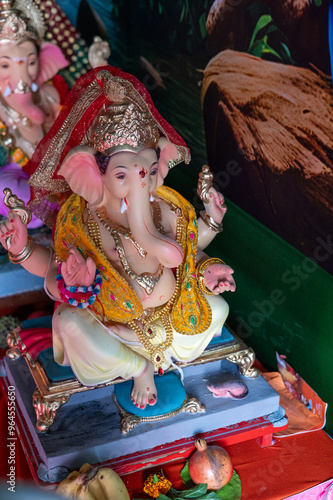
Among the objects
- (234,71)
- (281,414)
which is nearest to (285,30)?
(234,71)

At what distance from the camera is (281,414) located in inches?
72.7

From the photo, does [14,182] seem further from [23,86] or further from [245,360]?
[245,360]

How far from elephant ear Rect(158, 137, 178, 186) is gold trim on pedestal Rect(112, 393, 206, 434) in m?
0.63

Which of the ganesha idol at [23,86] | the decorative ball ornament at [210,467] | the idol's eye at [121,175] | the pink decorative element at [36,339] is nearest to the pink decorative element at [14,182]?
the ganesha idol at [23,86]

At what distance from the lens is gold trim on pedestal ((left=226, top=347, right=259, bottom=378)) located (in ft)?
6.17

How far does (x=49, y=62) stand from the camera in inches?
98.0

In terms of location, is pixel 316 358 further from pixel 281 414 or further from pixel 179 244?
pixel 179 244

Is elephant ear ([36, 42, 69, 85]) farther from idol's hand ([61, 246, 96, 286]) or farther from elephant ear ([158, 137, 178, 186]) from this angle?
idol's hand ([61, 246, 96, 286])

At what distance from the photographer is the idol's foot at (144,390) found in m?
1.74

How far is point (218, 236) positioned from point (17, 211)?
3.17ft

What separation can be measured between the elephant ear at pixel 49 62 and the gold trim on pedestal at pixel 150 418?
1380 mm

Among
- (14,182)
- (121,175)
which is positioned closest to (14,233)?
(121,175)

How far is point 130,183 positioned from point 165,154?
0.17 m

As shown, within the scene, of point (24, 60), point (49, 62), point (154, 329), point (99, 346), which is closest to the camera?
point (99, 346)
